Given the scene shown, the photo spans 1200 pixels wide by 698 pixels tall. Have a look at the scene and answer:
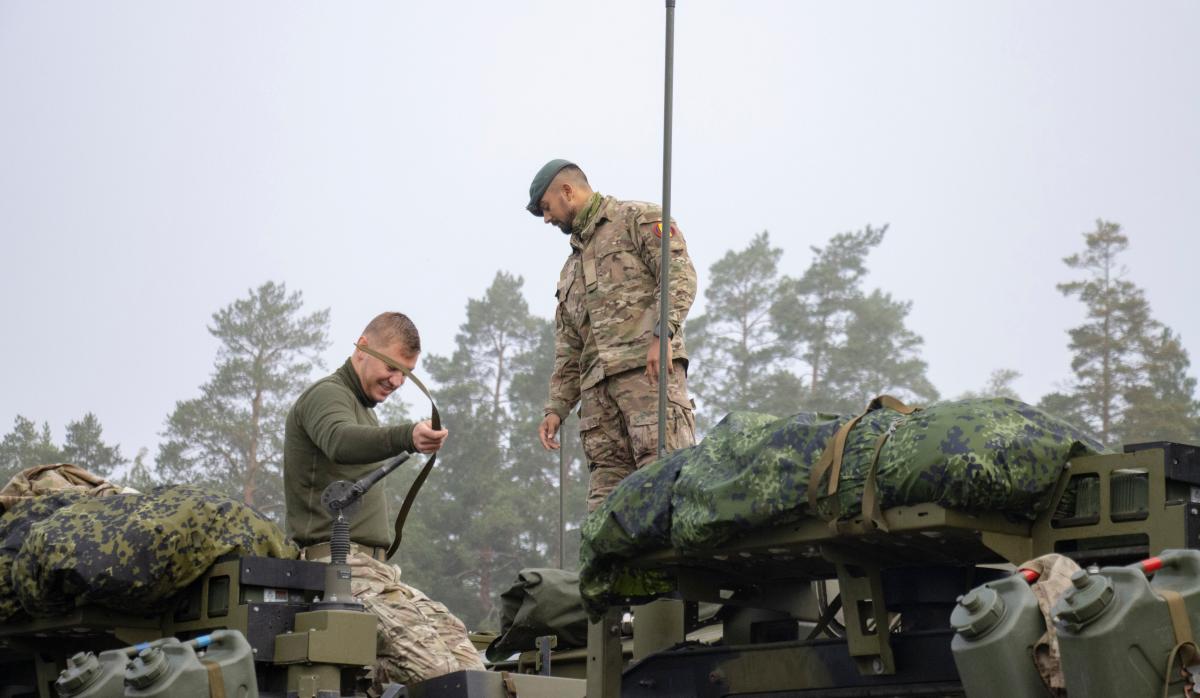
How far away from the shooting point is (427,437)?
21.0ft

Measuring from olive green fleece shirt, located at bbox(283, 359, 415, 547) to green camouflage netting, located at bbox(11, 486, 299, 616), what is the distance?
3.12 ft

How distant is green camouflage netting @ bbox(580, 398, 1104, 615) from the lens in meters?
4.25

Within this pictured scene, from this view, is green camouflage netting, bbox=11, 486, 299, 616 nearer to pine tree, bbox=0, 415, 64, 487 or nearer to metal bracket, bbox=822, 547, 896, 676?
metal bracket, bbox=822, 547, 896, 676

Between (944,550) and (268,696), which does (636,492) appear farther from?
(268,696)

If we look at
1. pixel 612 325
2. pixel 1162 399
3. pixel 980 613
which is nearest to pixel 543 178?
pixel 612 325

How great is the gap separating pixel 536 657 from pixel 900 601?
3.37 meters

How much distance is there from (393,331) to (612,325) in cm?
132

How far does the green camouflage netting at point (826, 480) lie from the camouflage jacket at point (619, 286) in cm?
270

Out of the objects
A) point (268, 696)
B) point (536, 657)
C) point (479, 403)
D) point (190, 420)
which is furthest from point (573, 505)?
point (268, 696)

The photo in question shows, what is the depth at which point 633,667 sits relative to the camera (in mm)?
5969

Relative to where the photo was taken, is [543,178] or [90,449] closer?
[543,178]

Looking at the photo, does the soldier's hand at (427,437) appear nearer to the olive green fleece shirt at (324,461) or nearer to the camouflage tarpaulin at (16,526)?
the olive green fleece shirt at (324,461)

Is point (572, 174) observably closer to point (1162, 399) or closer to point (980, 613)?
point (980, 613)

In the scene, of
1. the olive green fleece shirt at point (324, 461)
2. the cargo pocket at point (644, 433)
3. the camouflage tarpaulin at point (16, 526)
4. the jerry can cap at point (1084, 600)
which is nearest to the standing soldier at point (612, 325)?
the cargo pocket at point (644, 433)
